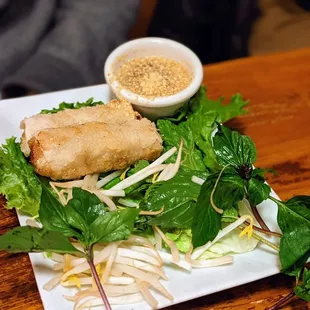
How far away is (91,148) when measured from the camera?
4.64 feet

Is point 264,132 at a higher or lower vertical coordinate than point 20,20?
lower

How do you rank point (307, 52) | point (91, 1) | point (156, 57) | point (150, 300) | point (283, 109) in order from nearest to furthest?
point (150, 300) → point (156, 57) → point (283, 109) → point (307, 52) → point (91, 1)

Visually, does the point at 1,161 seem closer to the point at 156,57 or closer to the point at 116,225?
the point at 116,225

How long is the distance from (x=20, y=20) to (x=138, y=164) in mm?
1045

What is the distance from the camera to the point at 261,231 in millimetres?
1364

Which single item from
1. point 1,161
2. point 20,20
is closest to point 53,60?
point 20,20

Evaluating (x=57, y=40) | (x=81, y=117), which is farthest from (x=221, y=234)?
(x=57, y=40)

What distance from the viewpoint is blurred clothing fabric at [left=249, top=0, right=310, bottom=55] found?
3098 millimetres

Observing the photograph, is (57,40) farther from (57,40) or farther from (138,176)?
(138,176)

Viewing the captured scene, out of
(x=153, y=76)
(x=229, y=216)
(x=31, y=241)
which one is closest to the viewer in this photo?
(x=31, y=241)

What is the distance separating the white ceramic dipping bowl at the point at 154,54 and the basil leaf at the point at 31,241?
1.84ft

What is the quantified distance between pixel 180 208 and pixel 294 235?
0.27 metres

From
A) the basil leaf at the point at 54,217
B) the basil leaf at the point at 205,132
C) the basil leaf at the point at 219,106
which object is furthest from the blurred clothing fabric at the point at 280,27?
the basil leaf at the point at 54,217

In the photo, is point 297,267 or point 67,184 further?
point 67,184
